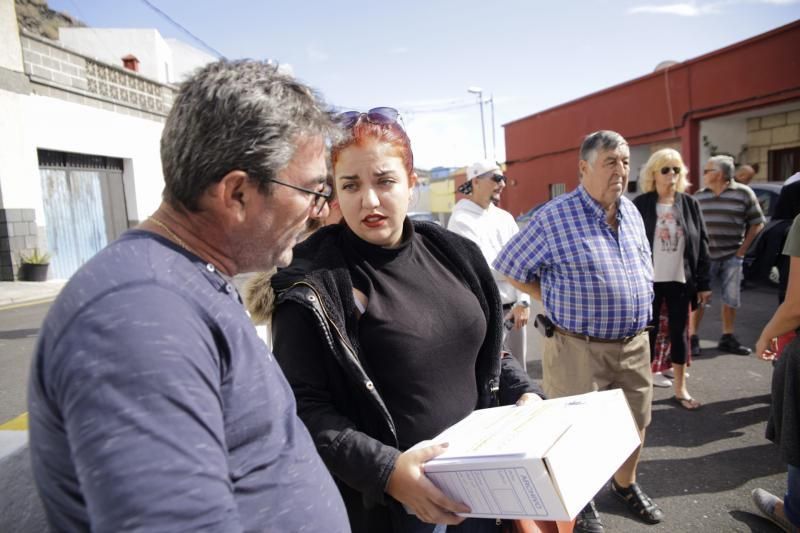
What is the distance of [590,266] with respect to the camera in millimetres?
2684

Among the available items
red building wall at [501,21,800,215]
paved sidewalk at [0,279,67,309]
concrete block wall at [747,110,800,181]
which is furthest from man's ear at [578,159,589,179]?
concrete block wall at [747,110,800,181]

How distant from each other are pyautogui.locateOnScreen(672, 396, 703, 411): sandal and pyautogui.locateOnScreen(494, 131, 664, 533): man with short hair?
1.58 meters

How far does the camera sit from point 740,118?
12.3 metres

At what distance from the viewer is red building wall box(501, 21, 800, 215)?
35.0 feet

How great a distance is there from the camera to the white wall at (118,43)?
24.3 metres

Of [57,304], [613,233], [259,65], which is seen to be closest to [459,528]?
[57,304]

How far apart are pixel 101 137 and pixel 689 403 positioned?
16.8m

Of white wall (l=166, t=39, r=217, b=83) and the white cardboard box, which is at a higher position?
white wall (l=166, t=39, r=217, b=83)

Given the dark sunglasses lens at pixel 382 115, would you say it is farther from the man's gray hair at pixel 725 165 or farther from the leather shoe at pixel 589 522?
the man's gray hair at pixel 725 165

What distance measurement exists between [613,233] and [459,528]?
5.83ft

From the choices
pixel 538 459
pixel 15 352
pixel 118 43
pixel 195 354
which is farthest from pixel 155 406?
pixel 118 43

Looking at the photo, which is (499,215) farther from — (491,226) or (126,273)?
(126,273)

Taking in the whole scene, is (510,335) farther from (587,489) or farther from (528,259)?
(587,489)

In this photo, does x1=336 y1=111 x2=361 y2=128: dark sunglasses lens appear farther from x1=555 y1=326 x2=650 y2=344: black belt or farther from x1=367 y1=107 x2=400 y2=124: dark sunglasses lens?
x1=555 y1=326 x2=650 y2=344: black belt
